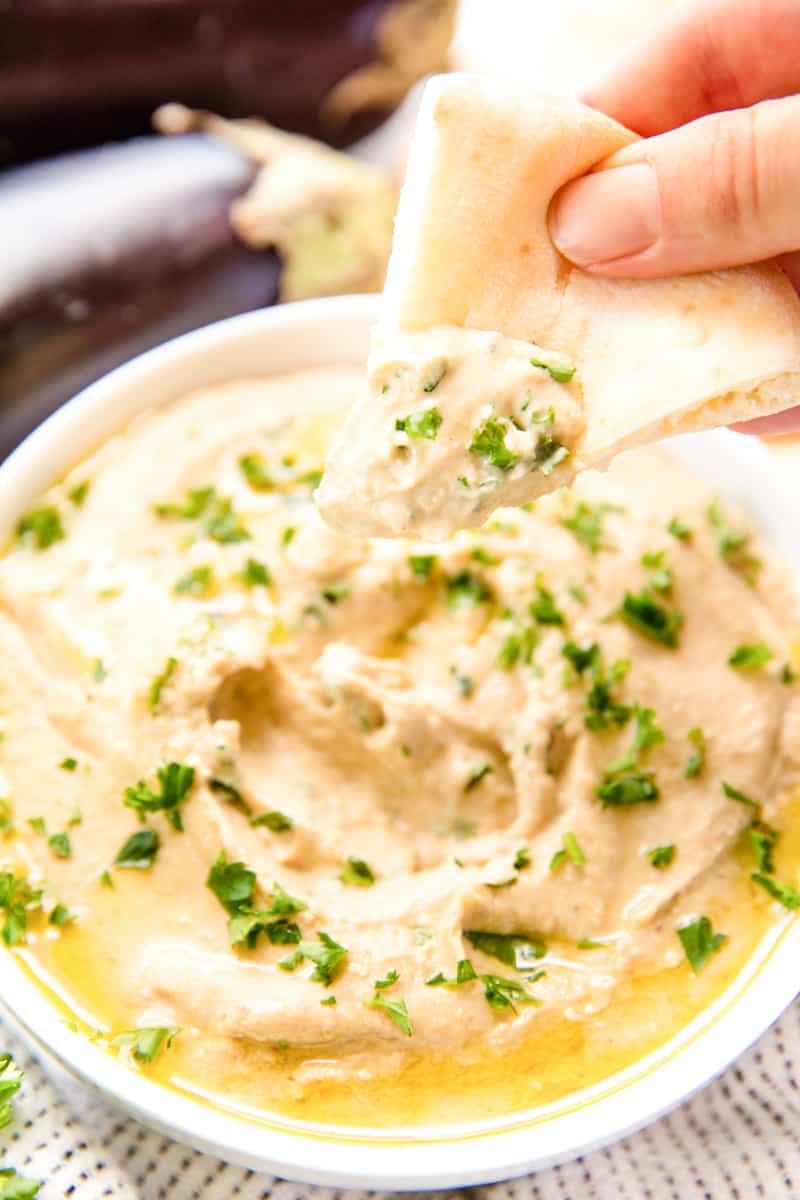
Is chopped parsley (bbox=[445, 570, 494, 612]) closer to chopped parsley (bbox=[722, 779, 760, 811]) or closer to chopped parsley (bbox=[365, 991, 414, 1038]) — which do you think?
chopped parsley (bbox=[722, 779, 760, 811])

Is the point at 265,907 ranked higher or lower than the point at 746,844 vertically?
higher

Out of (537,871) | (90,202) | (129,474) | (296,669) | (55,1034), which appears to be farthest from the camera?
(90,202)

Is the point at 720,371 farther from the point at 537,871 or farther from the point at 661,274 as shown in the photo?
the point at 537,871

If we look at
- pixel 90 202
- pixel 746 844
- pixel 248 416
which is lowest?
pixel 746 844

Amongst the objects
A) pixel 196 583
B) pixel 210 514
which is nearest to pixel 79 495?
pixel 210 514

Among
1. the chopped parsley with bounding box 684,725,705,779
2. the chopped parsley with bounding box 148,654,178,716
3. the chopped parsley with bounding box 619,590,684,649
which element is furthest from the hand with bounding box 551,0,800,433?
the chopped parsley with bounding box 148,654,178,716

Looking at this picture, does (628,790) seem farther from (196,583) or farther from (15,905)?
(15,905)

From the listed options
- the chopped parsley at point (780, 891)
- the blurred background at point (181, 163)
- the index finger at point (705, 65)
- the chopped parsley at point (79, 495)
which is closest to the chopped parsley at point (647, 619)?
the chopped parsley at point (780, 891)

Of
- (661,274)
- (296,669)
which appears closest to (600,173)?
(661,274)

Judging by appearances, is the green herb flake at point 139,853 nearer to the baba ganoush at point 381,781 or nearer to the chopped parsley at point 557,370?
the baba ganoush at point 381,781
